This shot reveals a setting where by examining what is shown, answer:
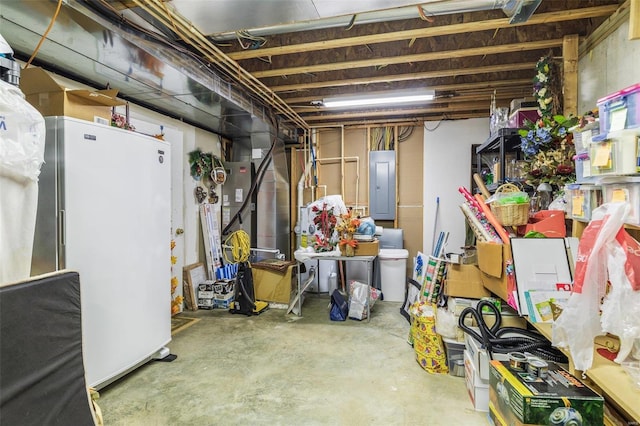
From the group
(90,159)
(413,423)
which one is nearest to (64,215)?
(90,159)

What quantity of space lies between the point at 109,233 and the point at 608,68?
383 centimetres

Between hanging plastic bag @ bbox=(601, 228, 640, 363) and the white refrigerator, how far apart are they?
265cm

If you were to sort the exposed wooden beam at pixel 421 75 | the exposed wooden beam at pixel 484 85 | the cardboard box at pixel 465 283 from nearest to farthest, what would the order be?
the cardboard box at pixel 465 283
the exposed wooden beam at pixel 421 75
the exposed wooden beam at pixel 484 85

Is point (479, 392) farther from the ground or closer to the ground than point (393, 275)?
closer to the ground

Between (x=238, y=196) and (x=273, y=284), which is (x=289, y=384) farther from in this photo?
(x=238, y=196)

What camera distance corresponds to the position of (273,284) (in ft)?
14.0

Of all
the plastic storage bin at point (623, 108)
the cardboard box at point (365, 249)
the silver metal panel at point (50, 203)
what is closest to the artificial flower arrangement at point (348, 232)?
the cardboard box at point (365, 249)

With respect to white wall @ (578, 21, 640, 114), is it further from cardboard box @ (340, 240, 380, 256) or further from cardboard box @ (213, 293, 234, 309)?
cardboard box @ (213, 293, 234, 309)

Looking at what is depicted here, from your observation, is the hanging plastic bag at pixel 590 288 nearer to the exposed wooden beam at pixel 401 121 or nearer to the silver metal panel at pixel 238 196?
the exposed wooden beam at pixel 401 121

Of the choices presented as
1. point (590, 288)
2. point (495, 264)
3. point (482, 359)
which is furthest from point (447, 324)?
point (590, 288)

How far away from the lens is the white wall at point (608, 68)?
7.00ft

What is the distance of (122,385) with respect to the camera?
7.98ft

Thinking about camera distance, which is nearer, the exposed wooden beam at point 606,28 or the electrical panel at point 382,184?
the exposed wooden beam at point 606,28

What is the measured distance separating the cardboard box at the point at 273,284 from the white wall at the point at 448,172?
231 cm
